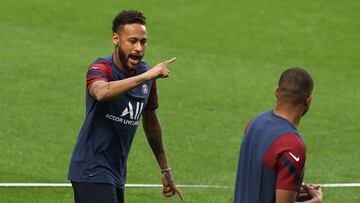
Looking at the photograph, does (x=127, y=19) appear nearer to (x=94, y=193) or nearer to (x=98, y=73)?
(x=98, y=73)

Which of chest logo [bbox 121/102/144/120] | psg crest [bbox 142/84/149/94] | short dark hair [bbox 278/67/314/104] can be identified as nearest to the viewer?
short dark hair [bbox 278/67/314/104]

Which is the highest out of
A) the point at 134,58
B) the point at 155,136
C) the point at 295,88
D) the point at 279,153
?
the point at 134,58

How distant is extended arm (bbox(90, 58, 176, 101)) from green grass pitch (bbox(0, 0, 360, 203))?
4.41 m

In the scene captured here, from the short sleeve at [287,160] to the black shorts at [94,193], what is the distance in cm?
217

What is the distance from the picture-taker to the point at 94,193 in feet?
28.1

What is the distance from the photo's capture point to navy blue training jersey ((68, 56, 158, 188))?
859 centimetres

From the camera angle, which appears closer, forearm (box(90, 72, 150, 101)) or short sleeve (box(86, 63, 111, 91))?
forearm (box(90, 72, 150, 101))

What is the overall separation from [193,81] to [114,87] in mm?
11273

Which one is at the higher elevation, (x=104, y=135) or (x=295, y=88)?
(x=295, y=88)

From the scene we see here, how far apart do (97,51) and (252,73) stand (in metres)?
3.31

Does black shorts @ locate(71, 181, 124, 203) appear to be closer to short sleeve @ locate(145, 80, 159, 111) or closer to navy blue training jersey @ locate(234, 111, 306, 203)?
short sleeve @ locate(145, 80, 159, 111)

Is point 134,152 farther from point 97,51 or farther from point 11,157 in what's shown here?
point 97,51

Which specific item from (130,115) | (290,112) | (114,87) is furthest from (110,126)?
(290,112)

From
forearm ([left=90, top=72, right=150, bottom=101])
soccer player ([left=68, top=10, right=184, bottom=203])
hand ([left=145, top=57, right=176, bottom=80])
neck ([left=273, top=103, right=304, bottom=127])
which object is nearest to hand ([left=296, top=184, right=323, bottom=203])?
neck ([left=273, top=103, right=304, bottom=127])
